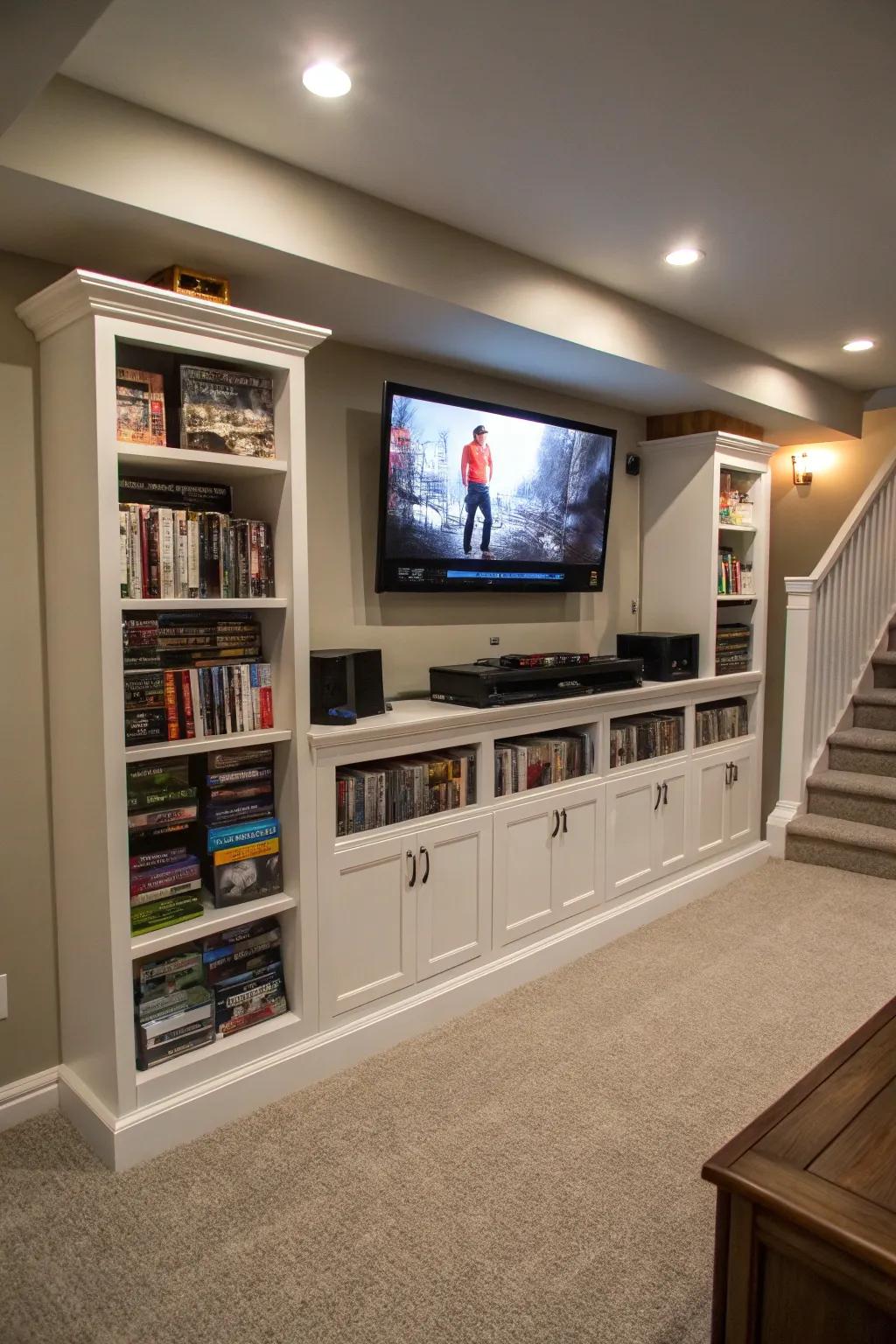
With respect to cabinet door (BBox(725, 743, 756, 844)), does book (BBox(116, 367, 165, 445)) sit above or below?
above

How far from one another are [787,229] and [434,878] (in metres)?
2.28

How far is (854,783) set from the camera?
4582 millimetres

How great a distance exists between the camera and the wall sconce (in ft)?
17.6

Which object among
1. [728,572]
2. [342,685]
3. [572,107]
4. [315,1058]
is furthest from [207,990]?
[728,572]

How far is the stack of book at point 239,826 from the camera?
244 cm

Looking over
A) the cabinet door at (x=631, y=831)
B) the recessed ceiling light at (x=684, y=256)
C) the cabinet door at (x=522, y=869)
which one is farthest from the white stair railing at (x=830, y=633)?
the recessed ceiling light at (x=684, y=256)

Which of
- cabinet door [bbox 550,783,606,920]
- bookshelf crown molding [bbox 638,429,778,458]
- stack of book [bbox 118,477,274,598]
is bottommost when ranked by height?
cabinet door [bbox 550,783,606,920]

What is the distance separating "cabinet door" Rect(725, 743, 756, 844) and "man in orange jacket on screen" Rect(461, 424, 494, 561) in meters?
1.83

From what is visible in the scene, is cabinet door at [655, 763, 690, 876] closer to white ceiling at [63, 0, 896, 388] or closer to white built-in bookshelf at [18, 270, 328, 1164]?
white built-in bookshelf at [18, 270, 328, 1164]

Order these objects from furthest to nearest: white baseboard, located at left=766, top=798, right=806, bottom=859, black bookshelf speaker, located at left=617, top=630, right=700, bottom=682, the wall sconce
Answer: the wall sconce
white baseboard, located at left=766, top=798, right=806, bottom=859
black bookshelf speaker, located at left=617, top=630, right=700, bottom=682

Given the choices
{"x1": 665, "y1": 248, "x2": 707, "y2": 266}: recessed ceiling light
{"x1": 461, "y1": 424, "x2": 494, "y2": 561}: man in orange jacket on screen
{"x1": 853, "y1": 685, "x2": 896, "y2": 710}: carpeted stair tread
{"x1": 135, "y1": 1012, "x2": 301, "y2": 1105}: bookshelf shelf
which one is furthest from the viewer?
{"x1": 853, "y1": 685, "x2": 896, "y2": 710}: carpeted stair tread

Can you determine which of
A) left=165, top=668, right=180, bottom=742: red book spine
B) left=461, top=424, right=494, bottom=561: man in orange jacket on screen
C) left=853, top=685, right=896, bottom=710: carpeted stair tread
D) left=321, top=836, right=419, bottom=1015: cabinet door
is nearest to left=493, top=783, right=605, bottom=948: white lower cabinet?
left=321, top=836, right=419, bottom=1015: cabinet door

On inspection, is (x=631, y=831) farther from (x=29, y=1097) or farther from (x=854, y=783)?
(x=29, y=1097)

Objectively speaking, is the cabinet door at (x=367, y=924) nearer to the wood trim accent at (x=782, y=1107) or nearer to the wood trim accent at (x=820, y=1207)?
the wood trim accent at (x=782, y=1107)
